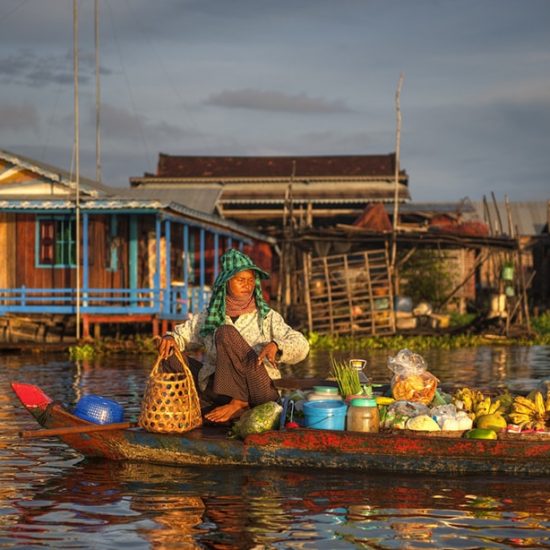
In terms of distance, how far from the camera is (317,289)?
74.0ft

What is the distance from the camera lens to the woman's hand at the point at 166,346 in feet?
25.4

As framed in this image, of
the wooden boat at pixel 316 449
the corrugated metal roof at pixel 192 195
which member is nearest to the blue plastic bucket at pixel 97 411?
the wooden boat at pixel 316 449

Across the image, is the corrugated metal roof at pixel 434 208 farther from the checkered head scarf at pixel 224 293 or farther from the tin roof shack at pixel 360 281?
the checkered head scarf at pixel 224 293

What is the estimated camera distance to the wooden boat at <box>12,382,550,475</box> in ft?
23.5

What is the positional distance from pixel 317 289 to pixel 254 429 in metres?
15.2

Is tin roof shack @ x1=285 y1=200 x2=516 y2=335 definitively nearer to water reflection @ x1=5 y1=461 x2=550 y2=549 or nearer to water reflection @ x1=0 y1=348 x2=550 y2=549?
water reflection @ x1=0 y1=348 x2=550 y2=549

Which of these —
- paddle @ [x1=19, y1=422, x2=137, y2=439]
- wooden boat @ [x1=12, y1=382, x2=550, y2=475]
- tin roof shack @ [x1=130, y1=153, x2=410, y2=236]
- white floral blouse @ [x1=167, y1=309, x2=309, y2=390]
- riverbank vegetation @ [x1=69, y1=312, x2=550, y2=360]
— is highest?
tin roof shack @ [x1=130, y1=153, x2=410, y2=236]

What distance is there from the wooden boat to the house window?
1339 cm

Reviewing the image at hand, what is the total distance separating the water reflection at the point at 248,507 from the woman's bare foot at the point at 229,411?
526mm

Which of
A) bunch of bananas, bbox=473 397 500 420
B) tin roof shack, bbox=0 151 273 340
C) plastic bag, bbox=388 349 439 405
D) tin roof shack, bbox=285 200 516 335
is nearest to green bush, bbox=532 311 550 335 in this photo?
tin roof shack, bbox=285 200 516 335

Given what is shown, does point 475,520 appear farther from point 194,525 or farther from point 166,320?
point 166,320

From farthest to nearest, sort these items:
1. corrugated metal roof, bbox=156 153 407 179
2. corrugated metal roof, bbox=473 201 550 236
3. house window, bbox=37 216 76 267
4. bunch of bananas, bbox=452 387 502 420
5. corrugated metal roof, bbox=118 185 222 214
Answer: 1. corrugated metal roof, bbox=473 201 550 236
2. corrugated metal roof, bbox=156 153 407 179
3. corrugated metal roof, bbox=118 185 222 214
4. house window, bbox=37 216 76 267
5. bunch of bananas, bbox=452 387 502 420

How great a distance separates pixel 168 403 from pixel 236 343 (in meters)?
0.67

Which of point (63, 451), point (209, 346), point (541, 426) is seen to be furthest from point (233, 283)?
point (541, 426)
